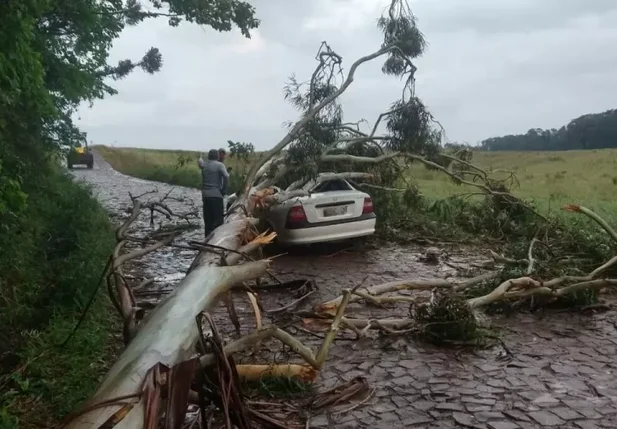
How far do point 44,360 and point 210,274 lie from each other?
170 cm

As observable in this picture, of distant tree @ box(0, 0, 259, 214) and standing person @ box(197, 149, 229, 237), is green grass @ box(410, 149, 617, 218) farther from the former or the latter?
distant tree @ box(0, 0, 259, 214)

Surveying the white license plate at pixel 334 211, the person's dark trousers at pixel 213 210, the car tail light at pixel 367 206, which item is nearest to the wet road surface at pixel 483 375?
the white license plate at pixel 334 211

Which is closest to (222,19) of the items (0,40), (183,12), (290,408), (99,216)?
(183,12)

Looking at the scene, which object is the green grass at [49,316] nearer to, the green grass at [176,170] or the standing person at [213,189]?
the standing person at [213,189]

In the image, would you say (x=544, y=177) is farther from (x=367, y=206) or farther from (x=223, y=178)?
(x=223, y=178)

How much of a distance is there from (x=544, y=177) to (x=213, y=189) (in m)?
19.6

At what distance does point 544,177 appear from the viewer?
90.6 feet

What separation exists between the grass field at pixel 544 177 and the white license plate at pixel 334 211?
3.21 meters

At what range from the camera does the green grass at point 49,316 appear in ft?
16.8

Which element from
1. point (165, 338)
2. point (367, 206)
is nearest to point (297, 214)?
point (367, 206)

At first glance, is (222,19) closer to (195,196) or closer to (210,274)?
(195,196)

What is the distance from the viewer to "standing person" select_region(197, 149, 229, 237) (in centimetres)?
1184

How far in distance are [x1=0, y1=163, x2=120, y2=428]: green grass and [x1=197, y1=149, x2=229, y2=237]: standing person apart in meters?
1.80

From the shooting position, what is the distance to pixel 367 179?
12.6 metres
